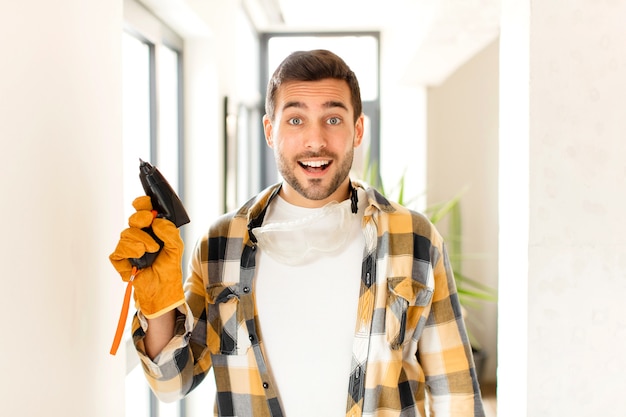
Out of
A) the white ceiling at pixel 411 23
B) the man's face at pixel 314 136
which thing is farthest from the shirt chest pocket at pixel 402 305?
the white ceiling at pixel 411 23

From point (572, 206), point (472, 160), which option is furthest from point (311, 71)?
point (472, 160)

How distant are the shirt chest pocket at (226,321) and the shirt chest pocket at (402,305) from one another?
0.30 meters

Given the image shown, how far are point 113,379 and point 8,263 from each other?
52 cm

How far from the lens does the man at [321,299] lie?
1331 millimetres

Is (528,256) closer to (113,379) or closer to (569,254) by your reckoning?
(569,254)

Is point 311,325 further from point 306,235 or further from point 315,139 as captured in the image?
point 315,139

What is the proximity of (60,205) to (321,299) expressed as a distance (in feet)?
1.86

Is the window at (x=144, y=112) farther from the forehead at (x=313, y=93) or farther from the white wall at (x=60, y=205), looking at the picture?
the forehead at (x=313, y=93)

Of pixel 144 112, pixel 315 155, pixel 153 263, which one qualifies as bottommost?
pixel 153 263

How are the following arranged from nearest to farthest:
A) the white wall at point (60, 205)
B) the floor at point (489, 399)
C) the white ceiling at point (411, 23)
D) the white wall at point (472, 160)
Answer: the white wall at point (60, 205)
the white ceiling at point (411, 23)
the floor at point (489, 399)
the white wall at point (472, 160)

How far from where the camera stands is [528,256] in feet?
5.11

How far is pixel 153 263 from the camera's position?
3.71 ft

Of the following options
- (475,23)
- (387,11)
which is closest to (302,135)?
(475,23)

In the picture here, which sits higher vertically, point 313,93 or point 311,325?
point 313,93
